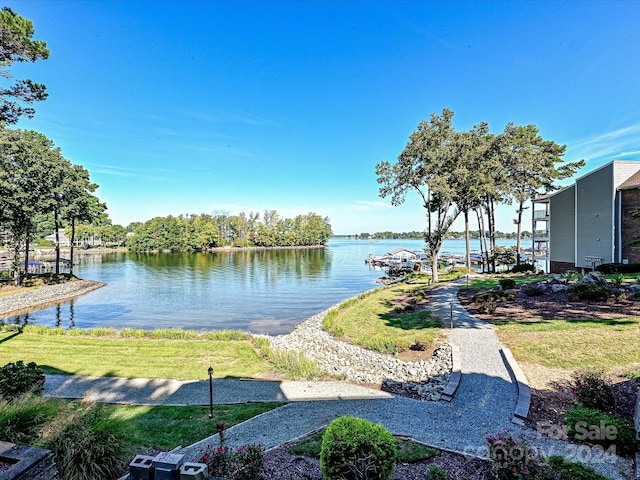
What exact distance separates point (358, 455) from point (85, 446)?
3.30 metres

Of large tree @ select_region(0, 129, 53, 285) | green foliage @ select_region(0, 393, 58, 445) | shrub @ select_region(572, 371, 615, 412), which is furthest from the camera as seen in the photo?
large tree @ select_region(0, 129, 53, 285)

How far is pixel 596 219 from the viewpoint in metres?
20.5

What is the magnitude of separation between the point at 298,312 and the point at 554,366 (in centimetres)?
1570

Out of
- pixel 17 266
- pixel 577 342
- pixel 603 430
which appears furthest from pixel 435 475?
pixel 17 266

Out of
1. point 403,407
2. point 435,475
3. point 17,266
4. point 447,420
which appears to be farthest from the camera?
point 17,266

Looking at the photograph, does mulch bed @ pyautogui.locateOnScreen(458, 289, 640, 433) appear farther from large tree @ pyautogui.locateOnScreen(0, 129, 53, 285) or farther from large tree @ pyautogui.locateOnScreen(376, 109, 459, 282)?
large tree @ pyautogui.locateOnScreen(0, 129, 53, 285)

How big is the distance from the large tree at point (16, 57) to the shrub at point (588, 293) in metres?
19.9

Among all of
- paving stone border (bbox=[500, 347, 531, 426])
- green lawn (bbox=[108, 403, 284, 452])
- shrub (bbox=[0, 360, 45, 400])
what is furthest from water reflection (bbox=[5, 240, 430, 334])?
paving stone border (bbox=[500, 347, 531, 426])

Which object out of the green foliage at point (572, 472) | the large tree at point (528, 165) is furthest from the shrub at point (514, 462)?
the large tree at point (528, 165)

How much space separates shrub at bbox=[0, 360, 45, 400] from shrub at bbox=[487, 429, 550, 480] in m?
9.13

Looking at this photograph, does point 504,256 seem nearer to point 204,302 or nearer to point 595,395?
point 204,302

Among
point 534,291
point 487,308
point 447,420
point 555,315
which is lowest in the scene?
point 447,420

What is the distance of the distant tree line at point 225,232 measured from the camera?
8744 centimetres

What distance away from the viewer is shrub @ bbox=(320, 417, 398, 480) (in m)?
3.62
